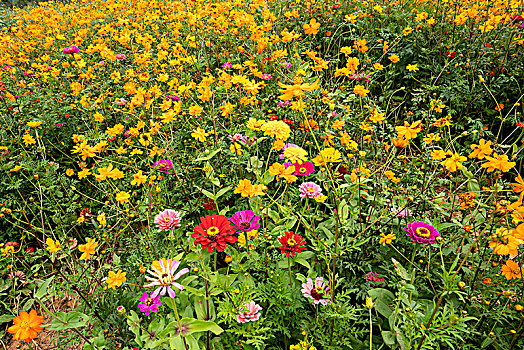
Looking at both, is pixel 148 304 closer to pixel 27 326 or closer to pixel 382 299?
pixel 27 326

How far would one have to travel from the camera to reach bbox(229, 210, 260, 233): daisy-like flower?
146 cm

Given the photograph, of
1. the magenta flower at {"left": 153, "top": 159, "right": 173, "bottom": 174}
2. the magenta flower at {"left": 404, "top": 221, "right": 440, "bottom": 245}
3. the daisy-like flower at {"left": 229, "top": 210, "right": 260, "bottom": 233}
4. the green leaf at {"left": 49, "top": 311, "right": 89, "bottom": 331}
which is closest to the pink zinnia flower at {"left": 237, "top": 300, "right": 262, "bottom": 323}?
the daisy-like flower at {"left": 229, "top": 210, "right": 260, "bottom": 233}

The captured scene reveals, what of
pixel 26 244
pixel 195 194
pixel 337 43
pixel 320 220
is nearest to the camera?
pixel 320 220

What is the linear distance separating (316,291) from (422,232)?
2.09 feet

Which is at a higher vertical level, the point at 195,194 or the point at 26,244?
the point at 195,194

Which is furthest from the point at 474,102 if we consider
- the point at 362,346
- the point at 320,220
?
the point at 362,346

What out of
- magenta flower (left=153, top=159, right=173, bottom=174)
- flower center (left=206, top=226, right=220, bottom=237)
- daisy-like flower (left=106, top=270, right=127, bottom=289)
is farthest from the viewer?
magenta flower (left=153, top=159, right=173, bottom=174)

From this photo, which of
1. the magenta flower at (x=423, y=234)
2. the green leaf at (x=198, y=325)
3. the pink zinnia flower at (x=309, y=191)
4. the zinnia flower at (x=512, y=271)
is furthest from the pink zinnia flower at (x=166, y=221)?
the zinnia flower at (x=512, y=271)

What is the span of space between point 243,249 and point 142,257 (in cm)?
64

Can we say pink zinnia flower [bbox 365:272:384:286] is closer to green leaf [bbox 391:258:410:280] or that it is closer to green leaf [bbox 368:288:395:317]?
green leaf [bbox 368:288:395:317]

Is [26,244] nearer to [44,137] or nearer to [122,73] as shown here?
[44,137]

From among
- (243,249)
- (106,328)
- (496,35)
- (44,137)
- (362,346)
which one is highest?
(496,35)

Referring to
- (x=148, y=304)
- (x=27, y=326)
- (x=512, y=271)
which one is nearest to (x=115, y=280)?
(x=148, y=304)

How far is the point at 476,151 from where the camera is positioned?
141 centimetres
